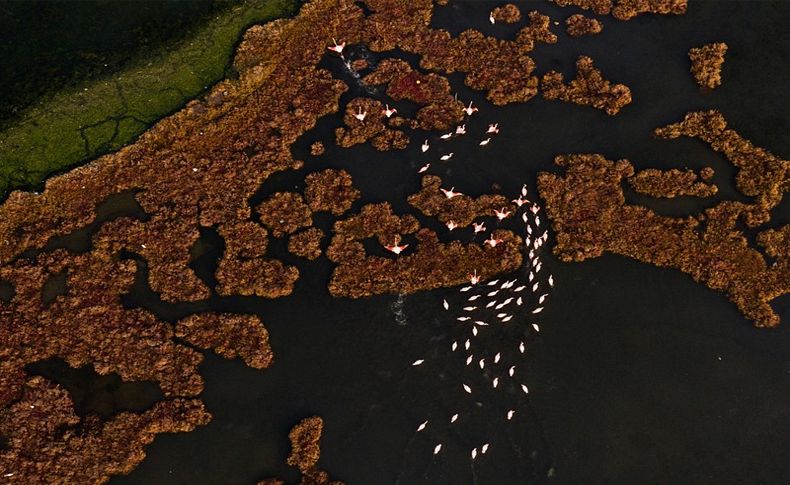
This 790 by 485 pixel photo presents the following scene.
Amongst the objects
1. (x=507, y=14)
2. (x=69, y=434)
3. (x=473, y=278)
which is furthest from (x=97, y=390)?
(x=507, y=14)

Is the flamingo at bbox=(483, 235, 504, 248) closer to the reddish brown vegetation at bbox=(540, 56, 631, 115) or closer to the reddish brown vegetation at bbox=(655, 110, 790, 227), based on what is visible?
Answer: the reddish brown vegetation at bbox=(540, 56, 631, 115)

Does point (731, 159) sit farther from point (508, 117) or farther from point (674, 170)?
point (508, 117)

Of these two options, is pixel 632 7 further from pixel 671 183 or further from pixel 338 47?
pixel 338 47

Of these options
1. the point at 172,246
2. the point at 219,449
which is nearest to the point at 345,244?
the point at 172,246

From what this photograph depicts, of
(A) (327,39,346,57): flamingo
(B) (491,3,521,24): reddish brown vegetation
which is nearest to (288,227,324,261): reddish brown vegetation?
(A) (327,39,346,57): flamingo

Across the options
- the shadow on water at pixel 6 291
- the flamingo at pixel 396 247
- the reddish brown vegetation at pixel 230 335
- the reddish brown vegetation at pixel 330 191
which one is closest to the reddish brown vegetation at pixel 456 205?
the flamingo at pixel 396 247

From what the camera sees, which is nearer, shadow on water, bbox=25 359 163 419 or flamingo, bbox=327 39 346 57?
shadow on water, bbox=25 359 163 419

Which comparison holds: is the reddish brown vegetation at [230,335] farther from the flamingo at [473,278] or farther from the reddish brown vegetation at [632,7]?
the reddish brown vegetation at [632,7]
